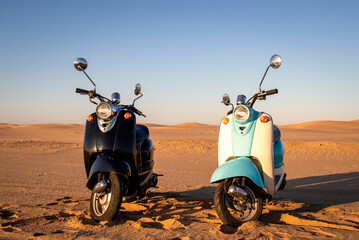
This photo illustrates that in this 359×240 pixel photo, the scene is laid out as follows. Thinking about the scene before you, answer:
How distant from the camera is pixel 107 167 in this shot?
11.4ft

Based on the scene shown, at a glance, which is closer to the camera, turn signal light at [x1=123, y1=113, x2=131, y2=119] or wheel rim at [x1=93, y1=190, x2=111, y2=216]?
wheel rim at [x1=93, y1=190, x2=111, y2=216]

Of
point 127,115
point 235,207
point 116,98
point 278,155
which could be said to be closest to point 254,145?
point 278,155

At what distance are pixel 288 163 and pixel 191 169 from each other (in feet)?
12.5

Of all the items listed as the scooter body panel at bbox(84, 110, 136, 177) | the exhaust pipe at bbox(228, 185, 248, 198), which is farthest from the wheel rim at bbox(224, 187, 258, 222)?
the scooter body panel at bbox(84, 110, 136, 177)

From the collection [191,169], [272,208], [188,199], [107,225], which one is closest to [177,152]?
[191,169]

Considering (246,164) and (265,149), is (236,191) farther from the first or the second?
(265,149)

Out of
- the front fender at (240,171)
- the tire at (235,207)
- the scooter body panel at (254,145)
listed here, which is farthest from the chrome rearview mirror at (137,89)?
the tire at (235,207)

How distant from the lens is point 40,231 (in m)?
3.13

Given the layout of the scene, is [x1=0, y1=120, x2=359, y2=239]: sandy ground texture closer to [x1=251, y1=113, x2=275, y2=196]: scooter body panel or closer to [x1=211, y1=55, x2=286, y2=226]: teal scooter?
[x1=211, y1=55, x2=286, y2=226]: teal scooter

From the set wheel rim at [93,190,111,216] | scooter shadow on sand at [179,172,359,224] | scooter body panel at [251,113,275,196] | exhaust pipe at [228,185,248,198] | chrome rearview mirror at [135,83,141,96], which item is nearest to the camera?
exhaust pipe at [228,185,248,198]

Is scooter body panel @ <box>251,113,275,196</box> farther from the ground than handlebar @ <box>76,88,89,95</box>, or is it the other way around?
handlebar @ <box>76,88,89,95</box>

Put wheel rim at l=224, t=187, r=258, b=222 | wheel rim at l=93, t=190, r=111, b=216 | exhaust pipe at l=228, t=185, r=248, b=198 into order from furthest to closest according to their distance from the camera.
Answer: wheel rim at l=93, t=190, r=111, b=216 → wheel rim at l=224, t=187, r=258, b=222 → exhaust pipe at l=228, t=185, r=248, b=198

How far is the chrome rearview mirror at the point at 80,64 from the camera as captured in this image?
415cm

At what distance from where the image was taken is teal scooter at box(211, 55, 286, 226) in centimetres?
339
